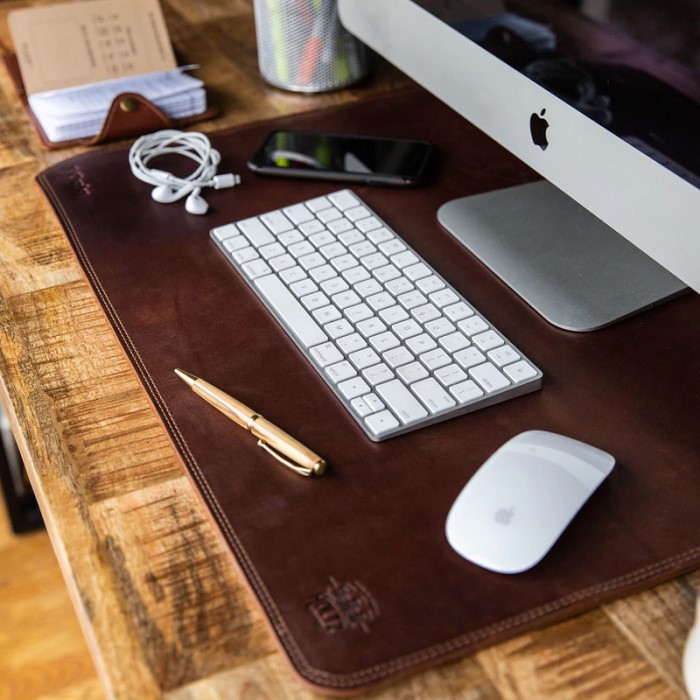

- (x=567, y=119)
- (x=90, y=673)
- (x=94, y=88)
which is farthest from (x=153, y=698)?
(x=90, y=673)

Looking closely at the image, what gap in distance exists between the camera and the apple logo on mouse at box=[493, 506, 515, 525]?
0.56 metres

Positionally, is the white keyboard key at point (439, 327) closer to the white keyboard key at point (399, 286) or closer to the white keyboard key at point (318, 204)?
the white keyboard key at point (399, 286)

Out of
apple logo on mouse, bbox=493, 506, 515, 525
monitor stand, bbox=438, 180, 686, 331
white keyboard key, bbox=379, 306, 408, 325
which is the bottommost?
monitor stand, bbox=438, 180, 686, 331

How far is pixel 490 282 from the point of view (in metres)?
0.81

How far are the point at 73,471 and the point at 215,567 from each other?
0.14 m

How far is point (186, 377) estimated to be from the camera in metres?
0.70

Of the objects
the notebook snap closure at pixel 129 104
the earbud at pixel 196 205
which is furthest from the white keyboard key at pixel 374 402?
the notebook snap closure at pixel 129 104

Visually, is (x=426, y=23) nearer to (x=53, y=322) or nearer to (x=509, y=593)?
(x=53, y=322)

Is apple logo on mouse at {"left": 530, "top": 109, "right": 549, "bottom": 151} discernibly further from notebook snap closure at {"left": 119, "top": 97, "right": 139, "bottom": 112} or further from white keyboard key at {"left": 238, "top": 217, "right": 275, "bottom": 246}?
notebook snap closure at {"left": 119, "top": 97, "right": 139, "bottom": 112}

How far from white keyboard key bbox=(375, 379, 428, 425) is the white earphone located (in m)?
0.32

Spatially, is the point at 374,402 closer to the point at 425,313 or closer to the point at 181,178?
the point at 425,313

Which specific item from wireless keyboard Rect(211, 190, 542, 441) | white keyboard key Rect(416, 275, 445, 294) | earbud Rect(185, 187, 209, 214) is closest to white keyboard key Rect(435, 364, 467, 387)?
wireless keyboard Rect(211, 190, 542, 441)

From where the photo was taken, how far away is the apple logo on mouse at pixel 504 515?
56 cm

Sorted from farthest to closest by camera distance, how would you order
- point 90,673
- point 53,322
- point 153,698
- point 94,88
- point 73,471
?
1. point 90,673
2. point 94,88
3. point 53,322
4. point 73,471
5. point 153,698
